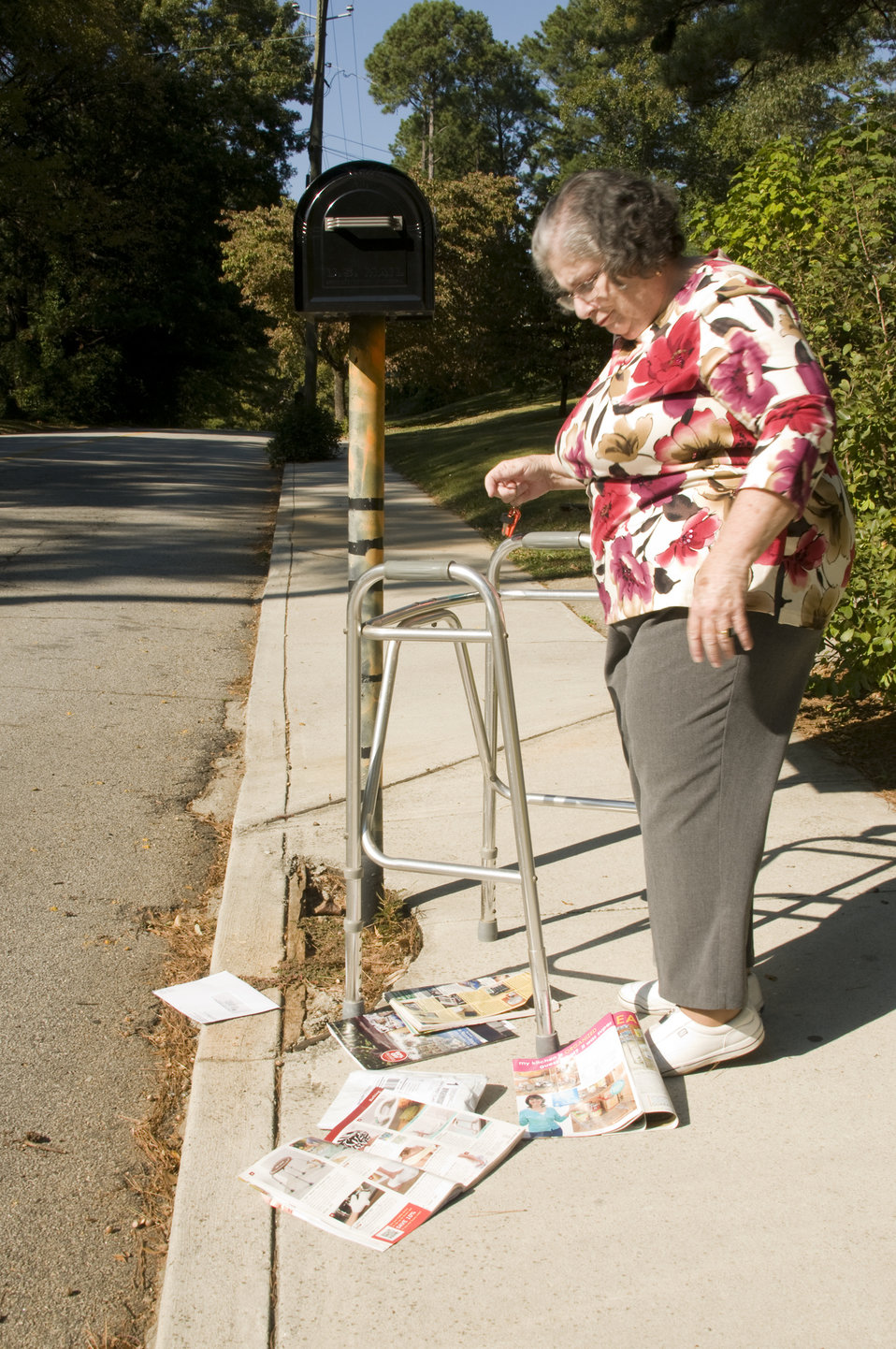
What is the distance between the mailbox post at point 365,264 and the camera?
288cm

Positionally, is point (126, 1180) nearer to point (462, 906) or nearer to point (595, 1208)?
point (595, 1208)

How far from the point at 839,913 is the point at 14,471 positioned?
15.8 m

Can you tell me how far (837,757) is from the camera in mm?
4605

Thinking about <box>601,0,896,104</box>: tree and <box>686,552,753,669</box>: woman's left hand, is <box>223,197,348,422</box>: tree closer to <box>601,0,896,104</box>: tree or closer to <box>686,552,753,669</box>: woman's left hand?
<box>601,0,896,104</box>: tree

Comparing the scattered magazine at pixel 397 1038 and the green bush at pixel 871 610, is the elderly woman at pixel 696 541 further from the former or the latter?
the green bush at pixel 871 610

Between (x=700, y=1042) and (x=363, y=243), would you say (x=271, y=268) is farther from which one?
(x=700, y=1042)

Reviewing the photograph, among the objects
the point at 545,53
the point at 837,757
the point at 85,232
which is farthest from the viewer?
the point at 545,53

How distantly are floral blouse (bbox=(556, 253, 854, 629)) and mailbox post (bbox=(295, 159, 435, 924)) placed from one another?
745 mm

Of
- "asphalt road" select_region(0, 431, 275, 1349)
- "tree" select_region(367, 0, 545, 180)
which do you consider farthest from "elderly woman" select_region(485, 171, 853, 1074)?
"tree" select_region(367, 0, 545, 180)

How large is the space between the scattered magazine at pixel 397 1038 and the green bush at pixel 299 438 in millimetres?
17341

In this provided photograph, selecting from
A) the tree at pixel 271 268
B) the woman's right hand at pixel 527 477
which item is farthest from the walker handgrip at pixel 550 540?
the tree at pixel 271 268

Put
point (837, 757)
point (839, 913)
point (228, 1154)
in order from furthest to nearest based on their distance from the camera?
1. point (837, 757)
2. point (839, 913)
3. point (228, 1154)

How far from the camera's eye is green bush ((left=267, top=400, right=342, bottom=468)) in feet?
63.8

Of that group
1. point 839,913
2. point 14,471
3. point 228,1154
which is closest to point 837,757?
point 839,913
